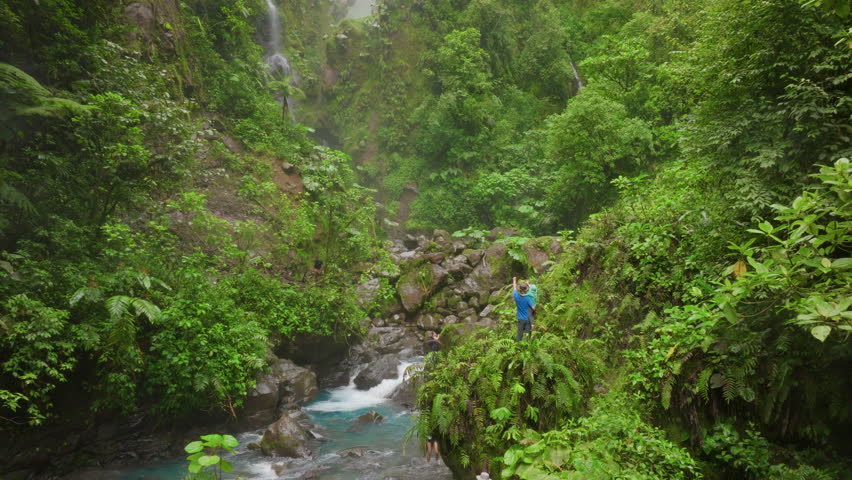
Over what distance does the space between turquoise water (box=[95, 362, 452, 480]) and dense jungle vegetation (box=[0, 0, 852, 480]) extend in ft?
4.16

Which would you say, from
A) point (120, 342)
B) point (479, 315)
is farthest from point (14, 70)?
point (479, 315)

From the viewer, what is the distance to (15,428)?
7.24m

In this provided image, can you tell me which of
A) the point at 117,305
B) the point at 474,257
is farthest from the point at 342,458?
the point at 474,257

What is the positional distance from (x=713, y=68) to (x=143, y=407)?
12.6 meters

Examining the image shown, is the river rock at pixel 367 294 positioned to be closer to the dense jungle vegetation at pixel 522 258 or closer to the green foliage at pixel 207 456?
the dense jungle vegetation at pixel 522 258

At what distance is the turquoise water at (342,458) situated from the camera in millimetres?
8883

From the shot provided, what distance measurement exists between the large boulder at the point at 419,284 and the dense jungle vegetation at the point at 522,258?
5.82ft

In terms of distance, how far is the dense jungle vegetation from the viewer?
4.36 m

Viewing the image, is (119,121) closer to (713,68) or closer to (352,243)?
(352,243)

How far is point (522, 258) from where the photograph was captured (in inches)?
629

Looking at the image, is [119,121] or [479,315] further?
[479,315]

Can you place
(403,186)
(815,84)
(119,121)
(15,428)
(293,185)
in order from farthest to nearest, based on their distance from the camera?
(403,186) → (293,185) → (119,121) → (15,428) → (815,84)

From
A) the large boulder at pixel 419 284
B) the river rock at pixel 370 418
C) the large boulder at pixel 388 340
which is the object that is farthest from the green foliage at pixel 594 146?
the river rock at pixel 370 418

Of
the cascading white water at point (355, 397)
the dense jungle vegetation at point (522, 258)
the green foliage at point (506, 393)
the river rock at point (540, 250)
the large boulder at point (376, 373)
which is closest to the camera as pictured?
the dense jungle vegetation at point (522, 258)
